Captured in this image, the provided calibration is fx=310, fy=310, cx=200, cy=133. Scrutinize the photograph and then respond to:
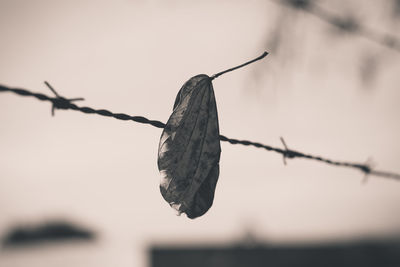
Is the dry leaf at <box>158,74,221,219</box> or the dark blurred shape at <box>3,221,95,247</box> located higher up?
the dark blurred shape at <box>3,221,95,247</box>

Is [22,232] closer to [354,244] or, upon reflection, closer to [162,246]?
[162,246]

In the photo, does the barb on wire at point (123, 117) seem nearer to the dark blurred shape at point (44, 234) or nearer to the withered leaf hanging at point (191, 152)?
the withered leaf hanging at point (191, 152)

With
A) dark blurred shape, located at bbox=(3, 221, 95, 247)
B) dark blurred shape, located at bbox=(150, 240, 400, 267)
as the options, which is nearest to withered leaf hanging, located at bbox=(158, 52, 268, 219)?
dark blurred shape, located at bbox=(150, 240, 400, 267)

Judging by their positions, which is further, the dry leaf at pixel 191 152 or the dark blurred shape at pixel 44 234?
the dark blurred shape at pixel 44 234

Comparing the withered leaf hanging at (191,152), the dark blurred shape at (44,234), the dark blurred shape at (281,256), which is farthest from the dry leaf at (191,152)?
the dark blurred shape at (44,234)

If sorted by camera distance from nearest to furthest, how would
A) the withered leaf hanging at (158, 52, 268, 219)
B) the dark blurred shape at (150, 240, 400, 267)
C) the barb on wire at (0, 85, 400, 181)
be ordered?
the barb on wire at (0, 85, 400, 181), the withered leaf hanging at (158, 52, 268, 219), the dark blurred shape at (150, 240, 400, 267)

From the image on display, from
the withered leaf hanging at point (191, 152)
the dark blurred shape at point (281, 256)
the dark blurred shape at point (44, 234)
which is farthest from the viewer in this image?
the dark blurred shape at point (44, 234)

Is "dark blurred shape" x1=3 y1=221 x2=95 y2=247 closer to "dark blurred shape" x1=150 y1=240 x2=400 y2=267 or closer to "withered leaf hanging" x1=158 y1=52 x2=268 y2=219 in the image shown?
"dark blurred shape" x1=150 y1=240 x2=400 y2=267
